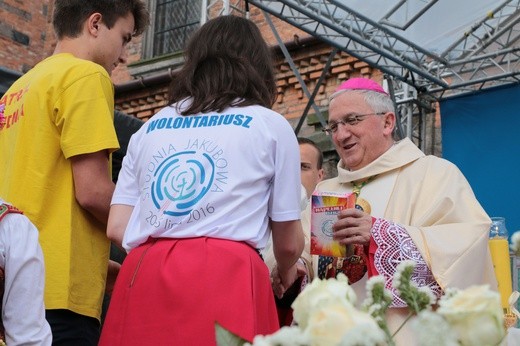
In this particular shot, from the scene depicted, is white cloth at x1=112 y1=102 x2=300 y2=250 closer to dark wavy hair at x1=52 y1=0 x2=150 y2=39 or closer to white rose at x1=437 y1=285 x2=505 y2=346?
dark wavy hair at x1=52 y1=0 x2=150 y2=39

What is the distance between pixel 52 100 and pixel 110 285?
35.0 inches

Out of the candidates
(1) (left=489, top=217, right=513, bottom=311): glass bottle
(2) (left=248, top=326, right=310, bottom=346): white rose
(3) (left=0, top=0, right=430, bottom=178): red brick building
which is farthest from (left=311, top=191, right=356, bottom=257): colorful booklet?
(3) (left=0, top=0, right=430, bottom=178): red brick building

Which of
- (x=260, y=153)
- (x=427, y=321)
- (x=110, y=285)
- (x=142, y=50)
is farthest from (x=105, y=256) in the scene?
(x=142, y=50)

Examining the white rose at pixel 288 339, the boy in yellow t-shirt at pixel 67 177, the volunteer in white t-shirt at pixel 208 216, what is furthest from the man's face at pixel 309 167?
the white rose at pixel 288 339

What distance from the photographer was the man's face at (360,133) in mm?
3729

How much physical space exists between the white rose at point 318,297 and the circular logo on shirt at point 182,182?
152cm

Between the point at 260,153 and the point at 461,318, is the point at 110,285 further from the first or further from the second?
the point at 461,318

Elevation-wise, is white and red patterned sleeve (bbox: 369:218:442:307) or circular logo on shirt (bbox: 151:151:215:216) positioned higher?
circular logo on shirt (bbox: 151:151:215:216)

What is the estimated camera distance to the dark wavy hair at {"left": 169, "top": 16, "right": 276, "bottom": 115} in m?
2.62

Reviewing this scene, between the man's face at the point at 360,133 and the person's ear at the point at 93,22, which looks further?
the man's face at the point at 360,133

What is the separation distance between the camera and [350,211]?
3.08m

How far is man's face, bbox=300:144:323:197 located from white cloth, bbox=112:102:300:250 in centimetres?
242

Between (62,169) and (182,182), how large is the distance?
22.7 inches

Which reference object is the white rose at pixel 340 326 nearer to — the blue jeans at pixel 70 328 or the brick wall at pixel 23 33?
the blue jeans at pixel 70 328
